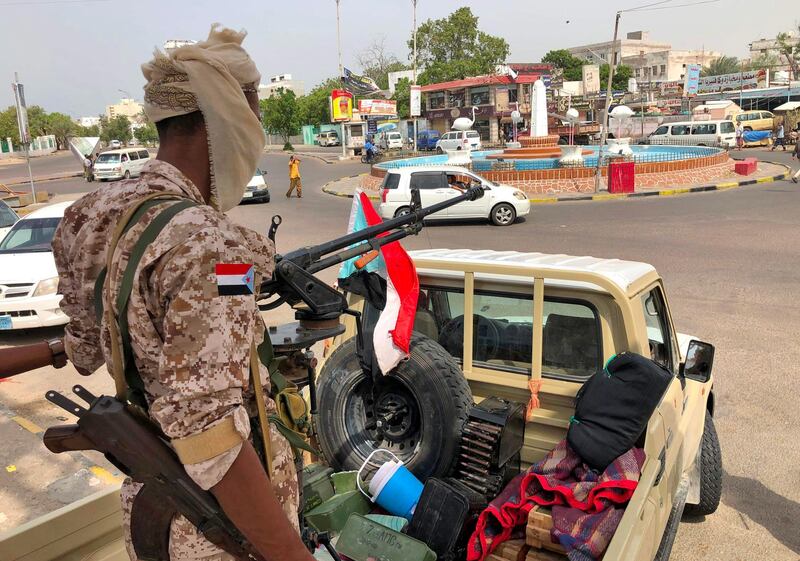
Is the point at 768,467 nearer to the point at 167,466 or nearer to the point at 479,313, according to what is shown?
the point at 479,313

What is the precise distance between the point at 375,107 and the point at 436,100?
8.75 meters

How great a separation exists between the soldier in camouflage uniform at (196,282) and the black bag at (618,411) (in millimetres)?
1474

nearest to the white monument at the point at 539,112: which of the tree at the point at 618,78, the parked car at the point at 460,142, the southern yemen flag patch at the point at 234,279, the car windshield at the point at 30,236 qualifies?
the parked car at the point at 460,142

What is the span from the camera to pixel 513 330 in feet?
10.8

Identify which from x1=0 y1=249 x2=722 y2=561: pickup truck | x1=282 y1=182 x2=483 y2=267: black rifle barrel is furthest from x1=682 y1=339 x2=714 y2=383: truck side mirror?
x1=282 y1=182 x2=483 y2=267: black rifle barrel

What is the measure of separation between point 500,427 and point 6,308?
7091 mm

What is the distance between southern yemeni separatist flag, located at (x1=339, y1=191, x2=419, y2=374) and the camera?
277cm

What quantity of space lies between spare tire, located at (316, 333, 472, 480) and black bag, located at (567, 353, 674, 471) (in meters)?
0.54

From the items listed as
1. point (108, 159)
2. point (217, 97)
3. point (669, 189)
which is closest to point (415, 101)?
point (108, 159)

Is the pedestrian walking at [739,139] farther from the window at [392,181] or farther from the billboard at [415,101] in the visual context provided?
the window at [392,181]

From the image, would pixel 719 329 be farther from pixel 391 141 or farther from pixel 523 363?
pixel 391 141

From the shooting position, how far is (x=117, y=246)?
131 cm

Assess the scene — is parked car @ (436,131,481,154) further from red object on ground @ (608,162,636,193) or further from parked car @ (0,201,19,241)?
parked car @ (0,201,19,241)

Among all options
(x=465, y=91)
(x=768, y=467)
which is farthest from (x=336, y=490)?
(x=465, y=91)
